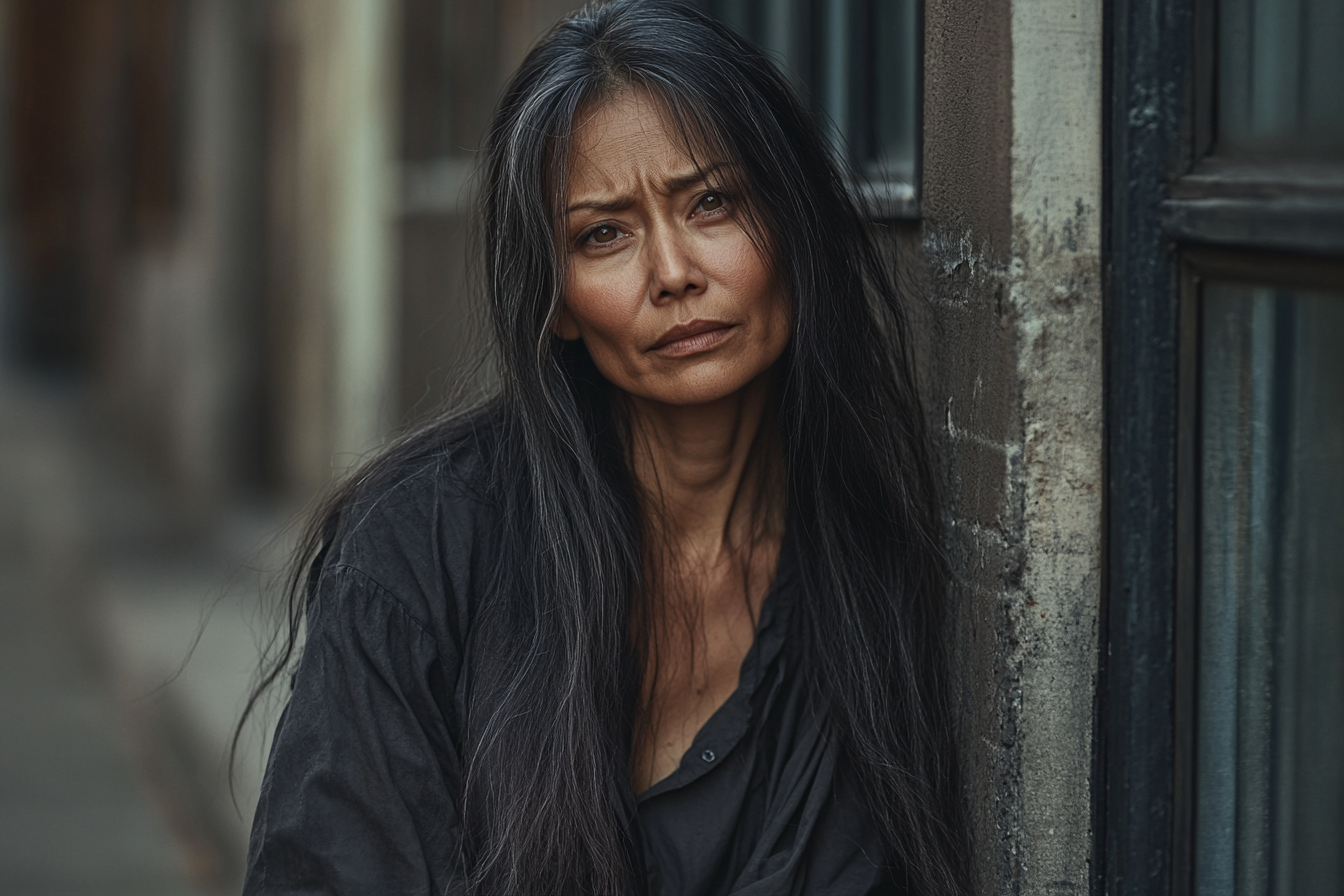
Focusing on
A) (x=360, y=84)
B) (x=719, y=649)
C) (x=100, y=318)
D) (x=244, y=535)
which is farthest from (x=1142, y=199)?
(x=100, y=318)

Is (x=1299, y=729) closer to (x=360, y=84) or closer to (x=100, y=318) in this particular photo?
(x=360, y=84)

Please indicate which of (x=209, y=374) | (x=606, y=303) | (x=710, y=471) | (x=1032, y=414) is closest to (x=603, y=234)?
(x=606, y=303)

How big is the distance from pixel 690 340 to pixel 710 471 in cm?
32

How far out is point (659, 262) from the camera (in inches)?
78.7

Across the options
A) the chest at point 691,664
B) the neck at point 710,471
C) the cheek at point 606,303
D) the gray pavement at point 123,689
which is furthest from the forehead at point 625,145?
the gray pavement at point 123,689

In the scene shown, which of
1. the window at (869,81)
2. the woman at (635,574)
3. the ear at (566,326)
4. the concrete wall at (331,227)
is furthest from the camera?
the concrete wall at (331,227)

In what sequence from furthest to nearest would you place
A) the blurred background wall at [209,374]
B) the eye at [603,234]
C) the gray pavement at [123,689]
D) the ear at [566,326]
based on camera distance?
the blurred background wall at [209,374], the gray pavement at [123,689], the ear at [566,326], the eye at [603,234]

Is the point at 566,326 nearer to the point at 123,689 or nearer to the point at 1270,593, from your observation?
the point at 1270,593

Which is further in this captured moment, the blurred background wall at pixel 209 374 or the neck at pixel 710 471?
the blurred background wall at pixel 209 374

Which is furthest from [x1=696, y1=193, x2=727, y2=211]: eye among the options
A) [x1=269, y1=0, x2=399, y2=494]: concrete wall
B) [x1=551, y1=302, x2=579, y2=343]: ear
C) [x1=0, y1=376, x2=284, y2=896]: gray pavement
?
[x1=269, y1=0, x2=399, y2=494]: concrete wall

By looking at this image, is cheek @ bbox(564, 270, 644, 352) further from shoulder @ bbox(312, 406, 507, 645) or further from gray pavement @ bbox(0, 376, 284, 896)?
gray pavement @ bbox(0, 376, 284, 896)

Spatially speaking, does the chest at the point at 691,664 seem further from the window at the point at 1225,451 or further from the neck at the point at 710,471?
the window at the point at 1225,451

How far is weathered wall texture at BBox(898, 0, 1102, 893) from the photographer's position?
1.85 m

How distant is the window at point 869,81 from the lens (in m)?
2.49
